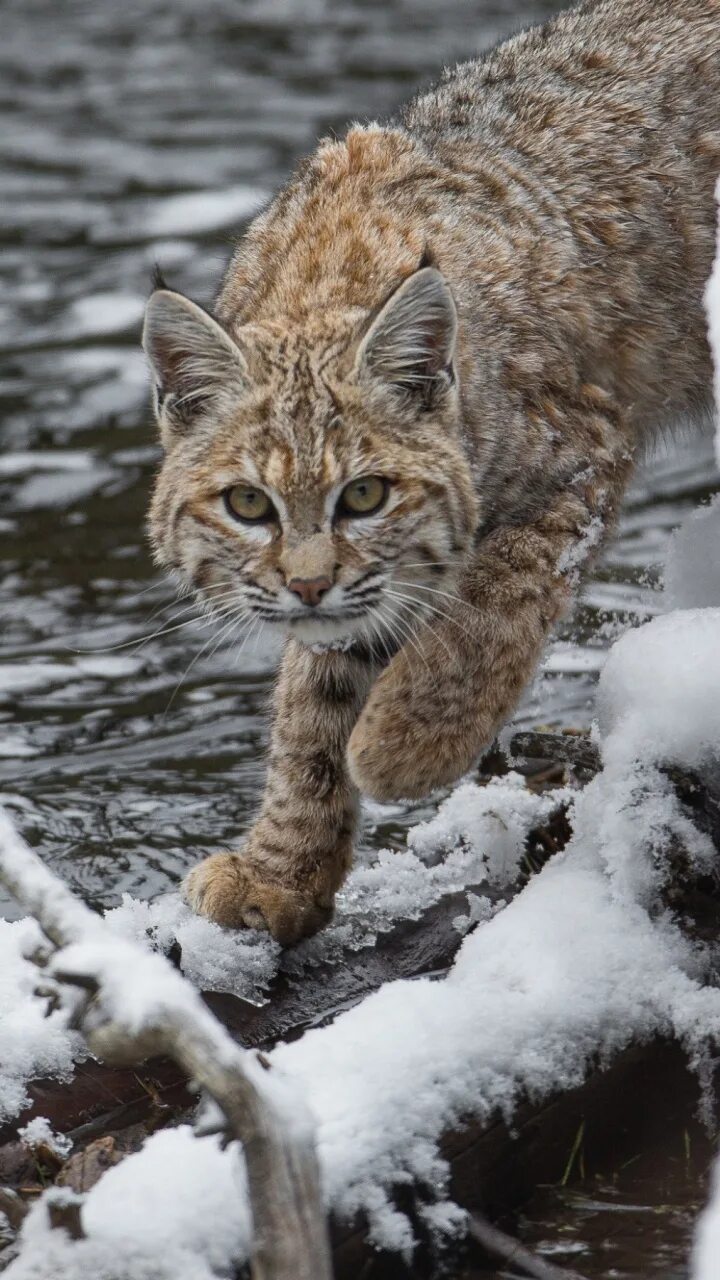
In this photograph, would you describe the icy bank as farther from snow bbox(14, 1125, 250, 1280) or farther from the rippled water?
the rippled water

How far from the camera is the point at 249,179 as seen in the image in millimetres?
12172

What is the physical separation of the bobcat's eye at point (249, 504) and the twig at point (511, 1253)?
65.0 inches

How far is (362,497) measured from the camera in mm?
4410

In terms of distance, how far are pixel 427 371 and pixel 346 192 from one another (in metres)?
0.69

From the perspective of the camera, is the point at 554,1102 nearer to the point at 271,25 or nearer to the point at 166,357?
the point at 166,357

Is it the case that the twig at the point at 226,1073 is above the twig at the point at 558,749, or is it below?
below

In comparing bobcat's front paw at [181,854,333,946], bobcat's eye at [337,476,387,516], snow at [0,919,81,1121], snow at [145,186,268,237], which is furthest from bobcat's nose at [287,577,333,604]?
snow at [145,186,268,237]

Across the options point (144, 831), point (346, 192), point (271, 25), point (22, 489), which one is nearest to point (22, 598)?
point (22, 489)

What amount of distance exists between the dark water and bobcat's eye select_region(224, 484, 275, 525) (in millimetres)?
433

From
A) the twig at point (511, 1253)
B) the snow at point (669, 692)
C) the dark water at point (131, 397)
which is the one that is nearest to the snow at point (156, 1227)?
the twig at point (511, 1253)

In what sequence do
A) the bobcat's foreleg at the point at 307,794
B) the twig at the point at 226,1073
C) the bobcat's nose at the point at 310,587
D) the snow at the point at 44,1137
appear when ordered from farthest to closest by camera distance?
the bobcat's foreleg at the point at 307,794, the bobcat's nose at the point at 310,587, the snow at the point at 44,1137, the twig at the point at 226,1073

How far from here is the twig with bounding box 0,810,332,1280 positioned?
8.90ft

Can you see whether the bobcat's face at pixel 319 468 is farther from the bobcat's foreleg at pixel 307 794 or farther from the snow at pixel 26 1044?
the snow at pixel 26 1044

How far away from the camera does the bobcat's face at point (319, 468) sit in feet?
14.3
